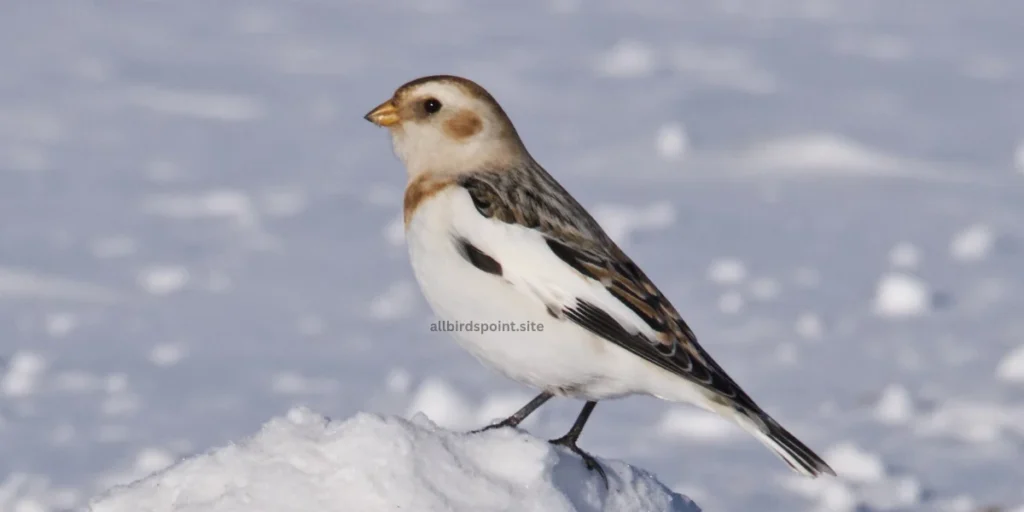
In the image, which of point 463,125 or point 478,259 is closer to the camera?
point 478,259

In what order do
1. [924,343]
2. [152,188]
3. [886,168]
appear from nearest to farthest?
[924,343], [152,188], [886,168]

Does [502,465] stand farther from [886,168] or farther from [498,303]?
[886,168]

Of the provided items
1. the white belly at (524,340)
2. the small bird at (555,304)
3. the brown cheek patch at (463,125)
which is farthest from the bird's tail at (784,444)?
the brown cheek patch at (463,125)

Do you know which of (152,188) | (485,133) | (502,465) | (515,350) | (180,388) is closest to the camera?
(502,465)

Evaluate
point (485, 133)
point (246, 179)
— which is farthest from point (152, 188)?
point (485, 133)

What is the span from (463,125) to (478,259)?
0.56 meters

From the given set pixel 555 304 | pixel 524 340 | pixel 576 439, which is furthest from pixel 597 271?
pixel 576 439

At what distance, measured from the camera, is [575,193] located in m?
12.5

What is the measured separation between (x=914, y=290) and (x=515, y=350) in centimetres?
701

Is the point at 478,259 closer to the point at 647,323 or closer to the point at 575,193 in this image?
the point at 647,323

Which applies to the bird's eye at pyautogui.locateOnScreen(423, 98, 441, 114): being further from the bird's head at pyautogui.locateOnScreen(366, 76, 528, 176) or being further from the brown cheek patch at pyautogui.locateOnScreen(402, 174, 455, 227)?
the brown cheek patch at pyautogui.locateOnScreen(402, 174, 455, 227)

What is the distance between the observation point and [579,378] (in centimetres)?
401

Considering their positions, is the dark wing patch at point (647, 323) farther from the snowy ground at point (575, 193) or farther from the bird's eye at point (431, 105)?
the snowy ground at point (575, 193)

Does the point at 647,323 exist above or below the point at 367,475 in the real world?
above
